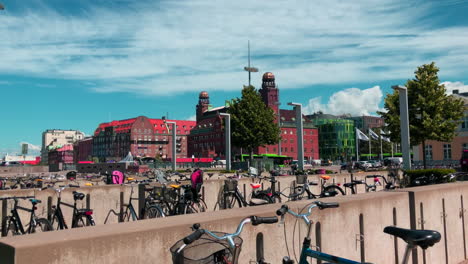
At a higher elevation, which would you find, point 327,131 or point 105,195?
point 327,131

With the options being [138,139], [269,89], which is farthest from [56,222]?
[138,139]

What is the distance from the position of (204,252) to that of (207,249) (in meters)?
0.03

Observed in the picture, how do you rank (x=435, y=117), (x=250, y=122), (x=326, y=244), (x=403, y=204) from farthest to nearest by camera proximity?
(x=250, y=122)
(x=435, y=117)
(x=403, y=204)
(x=326, y=244)

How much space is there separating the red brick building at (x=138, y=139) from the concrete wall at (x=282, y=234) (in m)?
140

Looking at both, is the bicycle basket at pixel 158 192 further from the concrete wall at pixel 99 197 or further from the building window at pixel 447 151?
the building window at pixel 447 151

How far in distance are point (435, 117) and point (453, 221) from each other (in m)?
31.3

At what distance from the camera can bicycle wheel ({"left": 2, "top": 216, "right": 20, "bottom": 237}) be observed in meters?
7.41

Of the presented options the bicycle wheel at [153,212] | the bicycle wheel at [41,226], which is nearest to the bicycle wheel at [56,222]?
the bicycle wheel at [41,226]

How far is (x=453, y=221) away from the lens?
7.42 meters

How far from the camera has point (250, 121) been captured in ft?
173

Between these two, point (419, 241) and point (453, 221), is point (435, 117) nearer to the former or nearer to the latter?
point (453, 221)

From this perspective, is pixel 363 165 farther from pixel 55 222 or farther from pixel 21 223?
pixel 21 223

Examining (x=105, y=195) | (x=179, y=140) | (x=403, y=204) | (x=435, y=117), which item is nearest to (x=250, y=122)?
(x=435, y=117)

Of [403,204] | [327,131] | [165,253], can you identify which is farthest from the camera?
[327,131]
